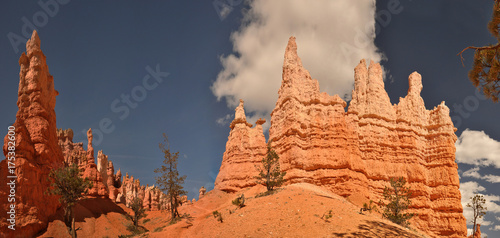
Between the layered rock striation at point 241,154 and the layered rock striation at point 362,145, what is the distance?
0.63ft

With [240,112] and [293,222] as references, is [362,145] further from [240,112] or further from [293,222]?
[293,222]

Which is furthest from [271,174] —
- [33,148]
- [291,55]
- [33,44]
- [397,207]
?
[33,44]

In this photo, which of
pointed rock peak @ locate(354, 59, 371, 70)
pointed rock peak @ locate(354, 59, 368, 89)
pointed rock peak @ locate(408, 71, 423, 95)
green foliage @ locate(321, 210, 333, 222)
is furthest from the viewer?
pointed rock peak @ locate(408, 71, 423, 95)

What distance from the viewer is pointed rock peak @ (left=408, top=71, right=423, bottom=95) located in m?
60.0

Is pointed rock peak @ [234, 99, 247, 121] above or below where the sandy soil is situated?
above

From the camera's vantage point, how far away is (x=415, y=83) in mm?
60688

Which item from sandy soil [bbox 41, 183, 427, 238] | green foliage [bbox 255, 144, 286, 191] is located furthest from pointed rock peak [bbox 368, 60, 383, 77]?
sandy soil [bbox 41, 183, 427, 238]

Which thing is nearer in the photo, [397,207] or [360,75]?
[397,207]

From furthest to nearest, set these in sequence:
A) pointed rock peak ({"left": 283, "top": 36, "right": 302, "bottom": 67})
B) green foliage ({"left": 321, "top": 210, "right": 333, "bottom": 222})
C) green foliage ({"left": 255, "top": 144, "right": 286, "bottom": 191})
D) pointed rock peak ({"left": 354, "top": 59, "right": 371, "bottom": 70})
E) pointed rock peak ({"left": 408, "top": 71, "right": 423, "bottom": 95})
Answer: pointed rock peak ({"left": 408, "top": 71, "right": 423, "bottom": 95}) < pointed rock peak ({"left": 354, "top": 59, "right": 371, "bottom": 70}) < pointed rock peak ({"left": 283, "top": 36, "right": 302, "bottom": 67}) < green foliage ({"left": 255, "top": 144, "right": 286, "bottom": 191}) < green foliage ({"left": 321, "top": 210, "right": 333, "bottom": 222})

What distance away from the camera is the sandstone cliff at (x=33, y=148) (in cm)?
3225

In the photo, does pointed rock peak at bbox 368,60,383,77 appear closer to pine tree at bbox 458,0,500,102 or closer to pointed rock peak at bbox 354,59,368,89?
pointed rock peak at bbox 354,59,368,89

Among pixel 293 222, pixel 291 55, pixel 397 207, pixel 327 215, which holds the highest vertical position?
pixel 291 55

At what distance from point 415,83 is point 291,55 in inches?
1031

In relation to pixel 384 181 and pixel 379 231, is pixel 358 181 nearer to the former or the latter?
pixel 384 181
